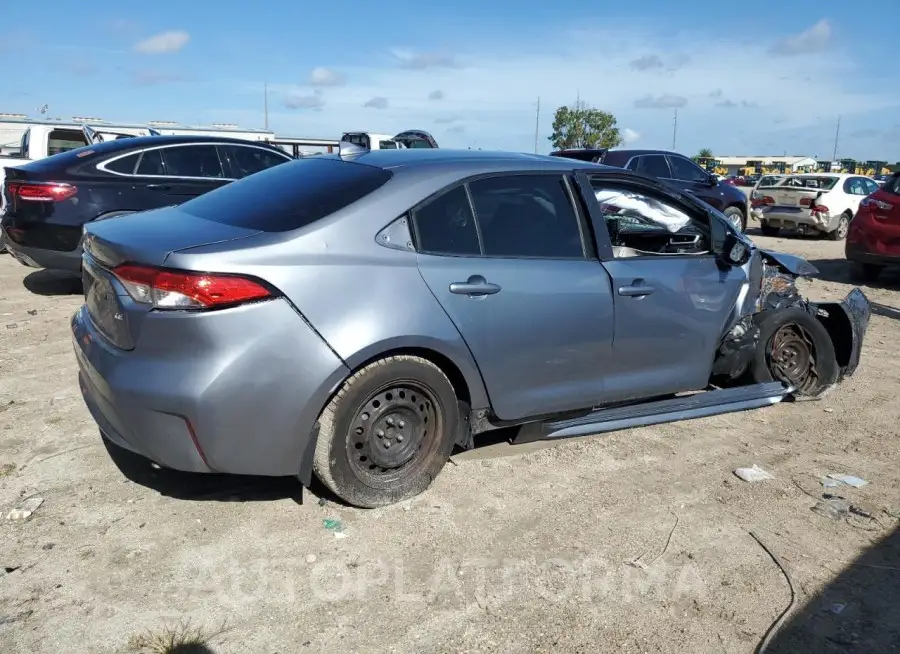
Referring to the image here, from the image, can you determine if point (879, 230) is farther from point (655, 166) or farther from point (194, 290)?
point (194, 290)

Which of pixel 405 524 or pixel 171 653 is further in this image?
pixel 405 524

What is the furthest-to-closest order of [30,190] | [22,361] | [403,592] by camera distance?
[30,190]
[22,361]
[403,592]

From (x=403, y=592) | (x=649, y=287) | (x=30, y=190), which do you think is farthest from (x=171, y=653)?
(x=30, y=190)

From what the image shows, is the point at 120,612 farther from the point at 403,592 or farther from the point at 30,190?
the point at 30,190

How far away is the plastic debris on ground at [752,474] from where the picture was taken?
3.96m

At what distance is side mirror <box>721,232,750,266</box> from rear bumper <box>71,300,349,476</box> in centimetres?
264

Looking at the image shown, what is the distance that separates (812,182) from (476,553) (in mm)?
17069

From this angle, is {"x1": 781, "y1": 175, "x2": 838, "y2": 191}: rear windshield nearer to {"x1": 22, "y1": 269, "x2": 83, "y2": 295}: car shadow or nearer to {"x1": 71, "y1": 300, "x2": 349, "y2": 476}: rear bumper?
{"x1": 22, "y1": 269, "x2": 83, "y2": 295}: car shadow

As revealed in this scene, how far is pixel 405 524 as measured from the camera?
332 cm

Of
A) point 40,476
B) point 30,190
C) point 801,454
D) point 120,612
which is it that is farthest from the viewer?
point 30,190

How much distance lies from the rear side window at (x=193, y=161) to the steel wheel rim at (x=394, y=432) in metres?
5.33

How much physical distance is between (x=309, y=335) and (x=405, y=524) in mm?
996

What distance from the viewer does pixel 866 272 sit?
1059cm

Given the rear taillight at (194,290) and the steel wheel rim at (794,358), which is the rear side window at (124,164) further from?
the steel wheel rim at (794,358)
